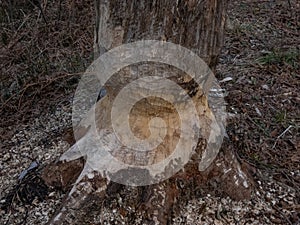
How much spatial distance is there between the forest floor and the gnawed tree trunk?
0.08m

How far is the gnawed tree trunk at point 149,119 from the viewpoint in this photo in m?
1.22

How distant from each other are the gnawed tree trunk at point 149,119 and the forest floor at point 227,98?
0.08 metres

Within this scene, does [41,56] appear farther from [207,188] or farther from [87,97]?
[207,188]

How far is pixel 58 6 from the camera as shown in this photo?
9.59ft

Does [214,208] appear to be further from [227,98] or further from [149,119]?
[227,98]

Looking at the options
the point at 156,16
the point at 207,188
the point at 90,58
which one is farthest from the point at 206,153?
the point at 90,58

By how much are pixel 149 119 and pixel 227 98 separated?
2.48 ft

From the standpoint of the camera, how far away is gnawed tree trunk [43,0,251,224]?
4.02 ft

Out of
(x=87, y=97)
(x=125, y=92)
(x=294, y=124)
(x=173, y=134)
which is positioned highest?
(x=125, y=92)

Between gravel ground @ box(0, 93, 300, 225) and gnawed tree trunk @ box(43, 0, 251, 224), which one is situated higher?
gnawed tree trunk @ box(43, 0, 251, 224)

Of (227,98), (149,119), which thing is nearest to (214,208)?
(149,119)

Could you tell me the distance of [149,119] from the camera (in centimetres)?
141

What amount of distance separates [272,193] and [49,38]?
1732 millimetres

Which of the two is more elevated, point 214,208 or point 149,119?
point 149,119
